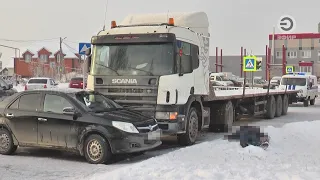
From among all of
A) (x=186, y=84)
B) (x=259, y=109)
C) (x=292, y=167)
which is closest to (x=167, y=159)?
(x=292, y=167)

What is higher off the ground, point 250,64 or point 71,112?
point 250,64

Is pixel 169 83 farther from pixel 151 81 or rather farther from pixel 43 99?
pixel 43 99

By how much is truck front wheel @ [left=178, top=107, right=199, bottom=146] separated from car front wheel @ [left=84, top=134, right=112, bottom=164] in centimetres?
274

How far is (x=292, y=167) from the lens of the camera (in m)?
7.44

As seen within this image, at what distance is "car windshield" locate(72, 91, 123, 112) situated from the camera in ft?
29.6

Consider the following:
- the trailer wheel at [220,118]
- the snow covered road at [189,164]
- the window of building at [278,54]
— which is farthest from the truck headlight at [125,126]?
the window of building at [278,54]

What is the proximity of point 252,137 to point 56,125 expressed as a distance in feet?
13.5

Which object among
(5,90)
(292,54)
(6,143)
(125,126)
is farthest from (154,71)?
(292,54)

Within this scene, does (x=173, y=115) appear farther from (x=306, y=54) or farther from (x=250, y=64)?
(x=306, y=54)

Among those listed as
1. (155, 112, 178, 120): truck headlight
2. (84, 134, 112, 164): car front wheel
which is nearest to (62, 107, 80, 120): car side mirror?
(84, 134, 112, 164): car front wheel

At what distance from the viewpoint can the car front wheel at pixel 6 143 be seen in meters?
9.46

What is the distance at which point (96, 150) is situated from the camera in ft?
27.9

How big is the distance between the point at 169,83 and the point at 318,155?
3.51 metres

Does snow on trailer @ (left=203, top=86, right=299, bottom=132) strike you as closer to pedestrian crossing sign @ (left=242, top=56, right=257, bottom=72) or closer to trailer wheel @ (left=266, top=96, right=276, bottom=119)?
trailer wheel @ (left=266, top=96, right=276, bottom=119)
